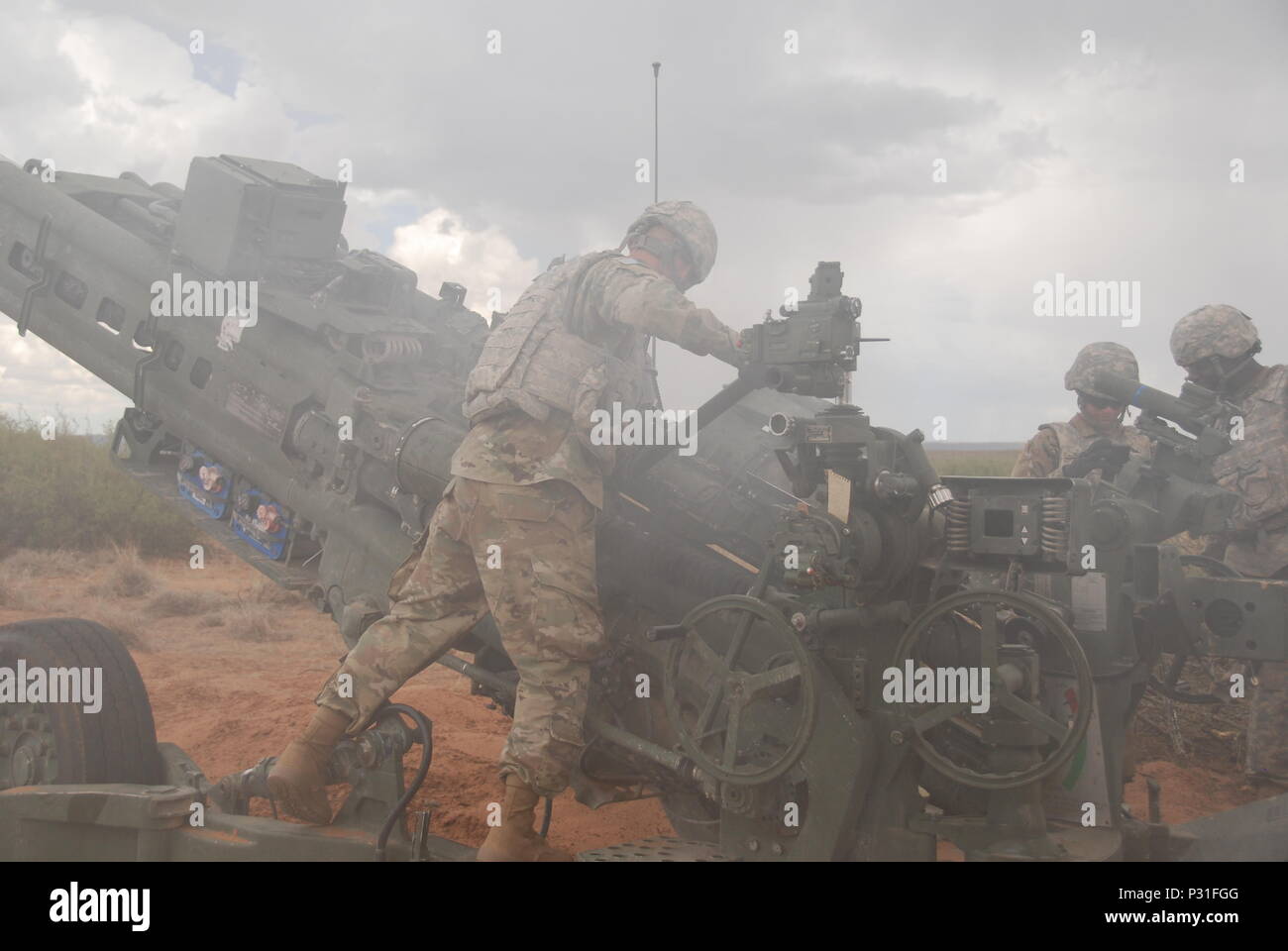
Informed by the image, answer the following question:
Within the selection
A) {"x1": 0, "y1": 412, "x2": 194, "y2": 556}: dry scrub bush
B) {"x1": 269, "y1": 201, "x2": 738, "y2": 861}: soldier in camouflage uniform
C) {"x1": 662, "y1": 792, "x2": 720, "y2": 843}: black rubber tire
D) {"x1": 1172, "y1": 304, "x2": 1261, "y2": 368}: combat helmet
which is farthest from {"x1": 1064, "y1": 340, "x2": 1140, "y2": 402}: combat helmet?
{"x1": 0, "y1": 412, "x2": 194, "y2": 556}: dry scrub bush

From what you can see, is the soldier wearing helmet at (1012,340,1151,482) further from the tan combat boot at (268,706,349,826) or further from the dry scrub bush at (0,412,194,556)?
the dry scrub bush at (0,412,194,556)

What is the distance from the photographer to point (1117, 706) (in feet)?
11.5

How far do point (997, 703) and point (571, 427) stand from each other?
182 cm

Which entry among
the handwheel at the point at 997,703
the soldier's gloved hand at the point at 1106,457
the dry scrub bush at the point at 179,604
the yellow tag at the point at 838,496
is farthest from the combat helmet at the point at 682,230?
the dry scrub bush at the point at 179,604

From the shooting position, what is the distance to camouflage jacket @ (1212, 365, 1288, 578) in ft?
18.1

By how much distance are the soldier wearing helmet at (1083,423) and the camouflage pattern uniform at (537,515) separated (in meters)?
2.79

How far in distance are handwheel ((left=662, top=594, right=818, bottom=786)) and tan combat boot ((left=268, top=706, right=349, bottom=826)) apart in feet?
4.83

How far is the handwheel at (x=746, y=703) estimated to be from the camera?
3197 millimetres

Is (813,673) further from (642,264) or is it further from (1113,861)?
(642,264)

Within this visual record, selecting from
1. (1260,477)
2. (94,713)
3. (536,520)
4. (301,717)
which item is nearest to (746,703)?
(536,520)

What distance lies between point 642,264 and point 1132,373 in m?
3.60

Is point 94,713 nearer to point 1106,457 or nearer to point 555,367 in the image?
point 555,367

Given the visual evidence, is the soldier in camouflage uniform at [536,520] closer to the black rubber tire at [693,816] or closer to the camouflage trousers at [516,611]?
the camouflage trousers at [516,611]

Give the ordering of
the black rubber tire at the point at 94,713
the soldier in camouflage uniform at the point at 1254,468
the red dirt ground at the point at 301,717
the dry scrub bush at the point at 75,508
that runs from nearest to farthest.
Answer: the black rubber tire at the point at 94,713
the soldier in camouflage uniform at the point at 1254,468
the red dirt ground at the point at 301,717
the dry scrub bush at the point at 75,508
